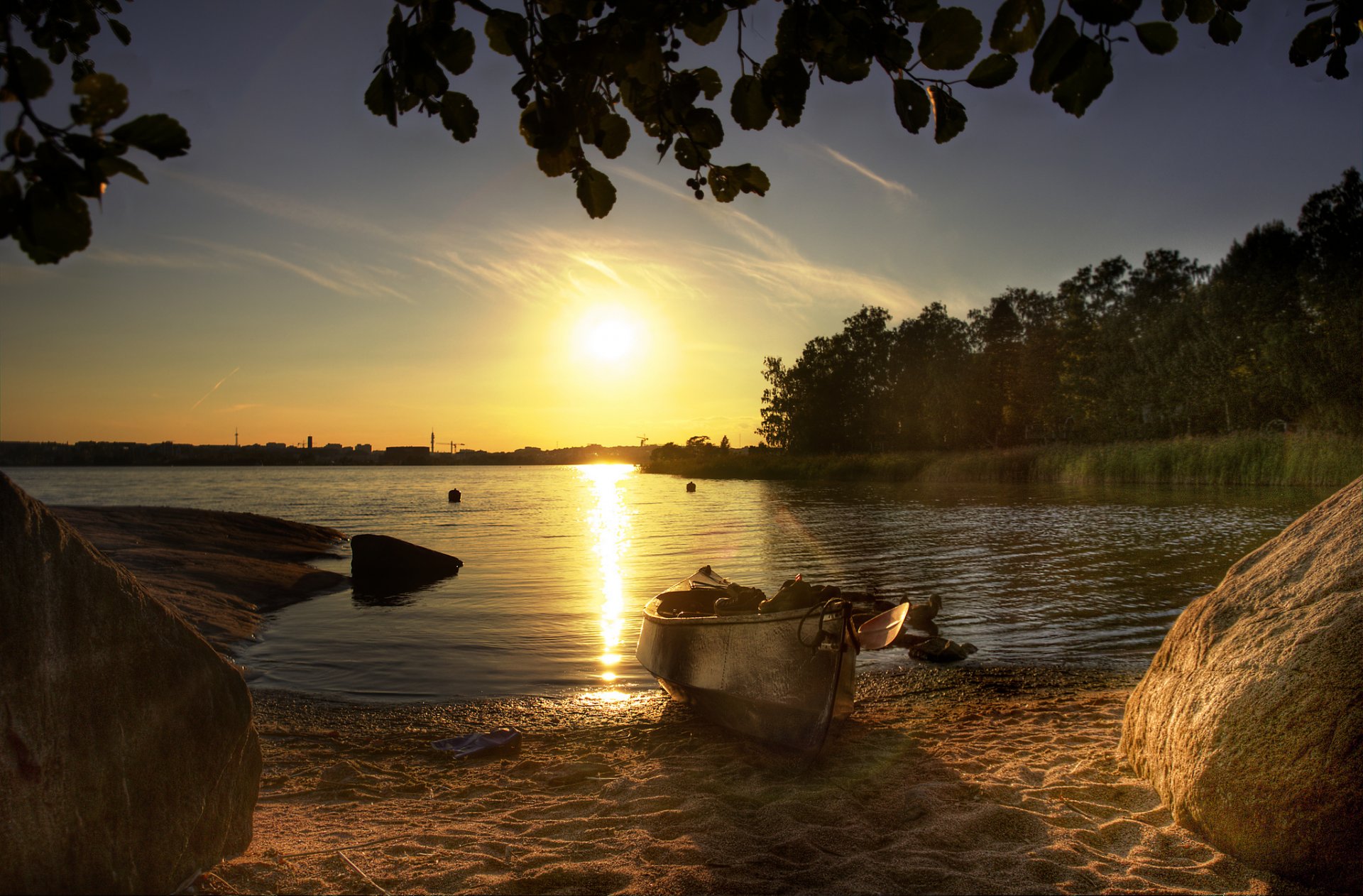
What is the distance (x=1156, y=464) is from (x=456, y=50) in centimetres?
5080

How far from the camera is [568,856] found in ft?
15.9

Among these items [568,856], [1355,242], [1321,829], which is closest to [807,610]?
[568,856]

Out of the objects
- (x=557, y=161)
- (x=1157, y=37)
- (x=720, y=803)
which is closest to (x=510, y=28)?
(x=557, y=161)

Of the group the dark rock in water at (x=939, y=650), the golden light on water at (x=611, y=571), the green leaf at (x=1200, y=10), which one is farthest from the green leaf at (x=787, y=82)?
the dark rock in water at (x=939, y=650)

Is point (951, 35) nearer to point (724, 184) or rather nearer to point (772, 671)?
point (724, 184)

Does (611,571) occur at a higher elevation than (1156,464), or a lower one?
lower

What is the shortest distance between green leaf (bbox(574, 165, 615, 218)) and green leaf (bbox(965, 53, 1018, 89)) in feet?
3.47

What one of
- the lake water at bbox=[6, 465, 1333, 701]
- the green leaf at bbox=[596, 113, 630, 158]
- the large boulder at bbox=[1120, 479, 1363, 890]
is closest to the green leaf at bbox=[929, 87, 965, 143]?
the green leaf at bbox=[596, 113, 630, 158]

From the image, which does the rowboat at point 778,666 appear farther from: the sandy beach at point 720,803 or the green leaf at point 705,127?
the green leaf at point 705,127

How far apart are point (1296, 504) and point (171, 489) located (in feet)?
261

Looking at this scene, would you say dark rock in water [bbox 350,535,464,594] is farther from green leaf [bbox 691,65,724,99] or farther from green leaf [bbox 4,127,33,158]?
green leaf [bbox 4,127,33,158]

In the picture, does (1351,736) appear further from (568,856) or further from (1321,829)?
(568,856)

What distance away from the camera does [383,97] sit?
2.11m

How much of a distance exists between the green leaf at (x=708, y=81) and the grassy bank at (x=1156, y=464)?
3903cm
